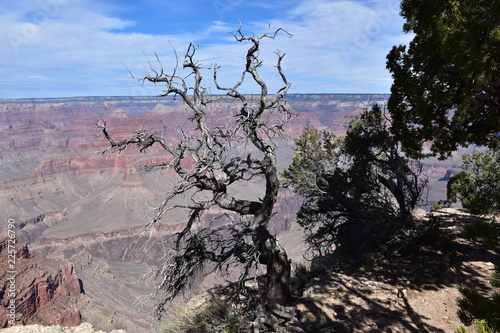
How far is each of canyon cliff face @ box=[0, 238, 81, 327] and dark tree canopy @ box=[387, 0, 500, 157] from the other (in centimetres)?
4945

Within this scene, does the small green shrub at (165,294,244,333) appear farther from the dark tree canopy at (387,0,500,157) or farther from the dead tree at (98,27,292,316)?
the dark tree canopy at (387,0,500,157)

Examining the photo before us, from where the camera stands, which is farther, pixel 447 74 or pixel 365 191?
Answer: pixel 365 191

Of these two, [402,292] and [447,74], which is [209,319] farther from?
[447,74]

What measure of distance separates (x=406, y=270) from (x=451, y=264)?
135cm

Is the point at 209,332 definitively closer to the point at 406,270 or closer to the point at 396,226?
the point at 406,270

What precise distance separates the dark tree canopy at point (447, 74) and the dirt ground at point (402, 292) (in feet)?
11.8

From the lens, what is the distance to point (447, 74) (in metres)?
9.02

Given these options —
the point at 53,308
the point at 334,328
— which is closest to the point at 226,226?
the point at 334,328

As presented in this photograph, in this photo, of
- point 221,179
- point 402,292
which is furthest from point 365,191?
point 221,179

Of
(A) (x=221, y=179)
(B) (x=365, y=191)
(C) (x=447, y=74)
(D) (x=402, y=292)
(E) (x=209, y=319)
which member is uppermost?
(C) (x=447, y=74)

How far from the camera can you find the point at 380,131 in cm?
1405

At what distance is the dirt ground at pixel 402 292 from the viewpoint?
797cm

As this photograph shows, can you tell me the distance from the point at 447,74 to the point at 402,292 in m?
Result: 6.05

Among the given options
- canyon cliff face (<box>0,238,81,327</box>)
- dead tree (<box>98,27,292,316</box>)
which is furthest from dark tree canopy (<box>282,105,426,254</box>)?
canyon cliff face (<box>0,238,81,327</box>)
